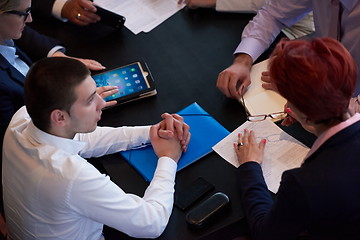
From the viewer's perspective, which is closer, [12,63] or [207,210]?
[207,210]

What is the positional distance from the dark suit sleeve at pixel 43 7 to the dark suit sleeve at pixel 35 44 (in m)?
0.13

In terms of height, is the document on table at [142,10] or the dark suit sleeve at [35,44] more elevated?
the document on table at [142,10]

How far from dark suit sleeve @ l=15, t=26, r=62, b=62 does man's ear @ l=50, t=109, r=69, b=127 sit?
650 millimetres

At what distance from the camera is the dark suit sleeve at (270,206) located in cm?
94

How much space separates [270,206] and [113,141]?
51 centimetres

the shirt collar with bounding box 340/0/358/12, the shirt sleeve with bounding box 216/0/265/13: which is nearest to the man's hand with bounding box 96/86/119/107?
the shirt sleeve with bounding box 216/0/265/13

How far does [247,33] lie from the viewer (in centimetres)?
156

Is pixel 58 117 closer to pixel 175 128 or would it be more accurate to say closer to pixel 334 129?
pixel 175 128

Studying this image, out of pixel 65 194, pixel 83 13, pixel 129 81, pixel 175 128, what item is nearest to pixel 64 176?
pixel 65 194

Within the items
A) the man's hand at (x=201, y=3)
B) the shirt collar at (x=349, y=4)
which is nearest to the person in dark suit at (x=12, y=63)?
the man's hand at (x=201, y=3)

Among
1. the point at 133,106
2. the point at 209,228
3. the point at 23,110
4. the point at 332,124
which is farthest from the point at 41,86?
the point at 332,124

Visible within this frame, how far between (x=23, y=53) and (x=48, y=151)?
66 centimetres

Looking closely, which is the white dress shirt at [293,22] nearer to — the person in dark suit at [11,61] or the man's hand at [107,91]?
the man's hand at [107,91]

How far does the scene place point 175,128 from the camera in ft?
4.19
